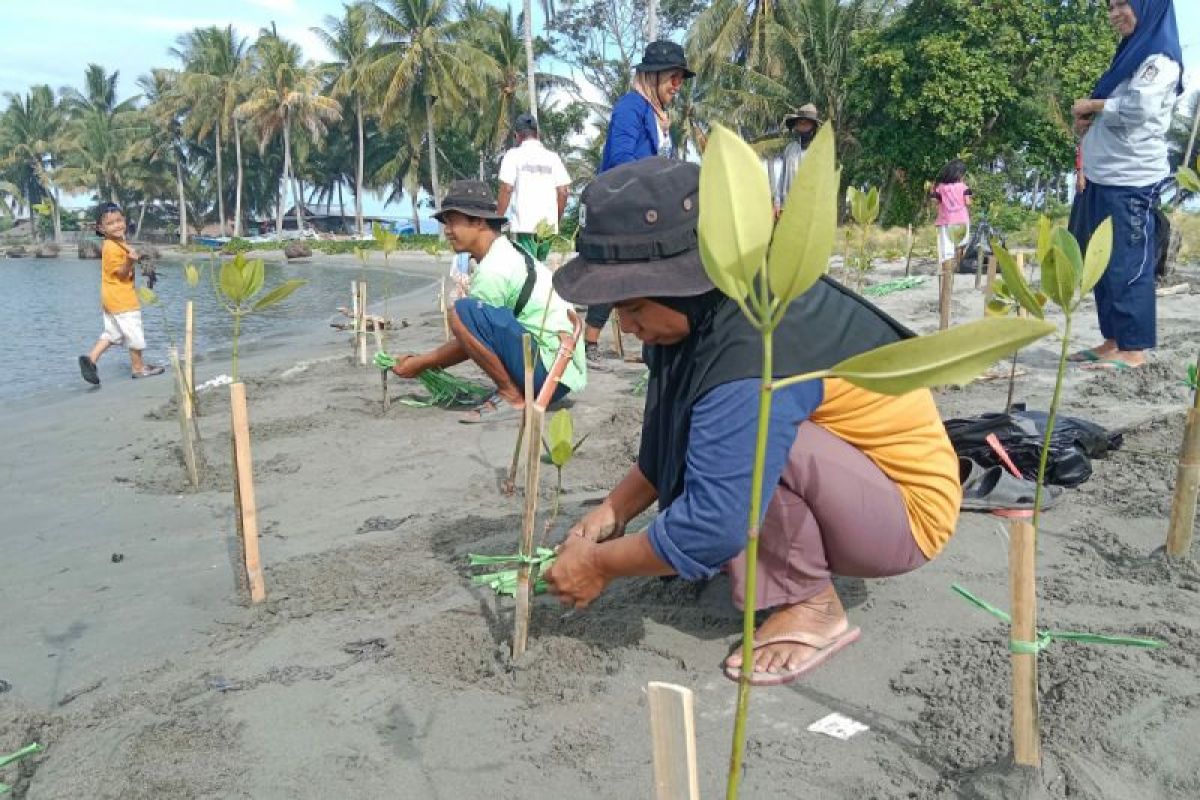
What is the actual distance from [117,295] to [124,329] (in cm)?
31

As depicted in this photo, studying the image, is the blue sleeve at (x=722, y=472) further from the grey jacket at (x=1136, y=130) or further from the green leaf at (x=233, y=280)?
the grey jacket at (x=1136, y=130)

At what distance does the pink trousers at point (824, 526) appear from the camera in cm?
194

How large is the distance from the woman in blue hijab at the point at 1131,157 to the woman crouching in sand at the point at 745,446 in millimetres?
3142

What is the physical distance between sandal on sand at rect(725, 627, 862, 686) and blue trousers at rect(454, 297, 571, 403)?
8.89 ft

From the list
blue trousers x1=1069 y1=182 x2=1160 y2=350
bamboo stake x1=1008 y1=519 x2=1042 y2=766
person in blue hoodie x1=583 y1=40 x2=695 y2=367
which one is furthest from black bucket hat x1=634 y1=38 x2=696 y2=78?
bamboo stake x1=1008 y1=519 x2=1042 y2=766

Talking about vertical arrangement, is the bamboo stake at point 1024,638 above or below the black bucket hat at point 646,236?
Result: below

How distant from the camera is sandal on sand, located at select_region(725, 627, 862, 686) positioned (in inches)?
81.0

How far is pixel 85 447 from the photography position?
17.0ft

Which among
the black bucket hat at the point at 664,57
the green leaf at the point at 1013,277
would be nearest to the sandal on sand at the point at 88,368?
the black bucket hat at the point at 664,57

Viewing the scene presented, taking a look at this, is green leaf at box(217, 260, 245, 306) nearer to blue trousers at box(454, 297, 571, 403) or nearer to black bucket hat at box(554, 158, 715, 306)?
black bucket hat at box(554, 158, 715, 306)

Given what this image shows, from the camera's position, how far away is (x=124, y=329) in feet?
25.2

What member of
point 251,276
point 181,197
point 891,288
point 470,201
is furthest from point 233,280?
point 181,197

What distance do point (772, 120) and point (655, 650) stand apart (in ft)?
76.1

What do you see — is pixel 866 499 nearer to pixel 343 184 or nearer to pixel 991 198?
pixel 991 198
